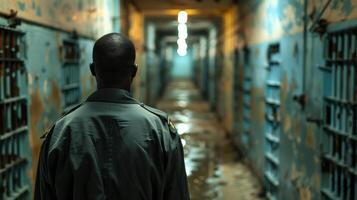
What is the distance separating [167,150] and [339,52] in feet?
8.04

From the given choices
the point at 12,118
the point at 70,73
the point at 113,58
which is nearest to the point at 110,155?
the point at 113,58

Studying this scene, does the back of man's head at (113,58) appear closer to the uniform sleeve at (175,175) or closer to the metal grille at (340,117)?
the uniform sleeve at (175,175)

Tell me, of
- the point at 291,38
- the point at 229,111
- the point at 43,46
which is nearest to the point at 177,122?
the point at 229,111

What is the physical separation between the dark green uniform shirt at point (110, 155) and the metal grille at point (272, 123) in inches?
169

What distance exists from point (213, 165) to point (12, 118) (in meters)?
5.43

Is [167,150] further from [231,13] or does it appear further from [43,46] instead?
[231,13]

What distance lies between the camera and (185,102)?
21500 mm

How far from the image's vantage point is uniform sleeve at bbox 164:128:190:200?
213 centimetres

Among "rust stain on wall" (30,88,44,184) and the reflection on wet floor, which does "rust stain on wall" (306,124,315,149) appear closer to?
the reflection on wet floor

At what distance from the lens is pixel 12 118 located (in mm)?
3773

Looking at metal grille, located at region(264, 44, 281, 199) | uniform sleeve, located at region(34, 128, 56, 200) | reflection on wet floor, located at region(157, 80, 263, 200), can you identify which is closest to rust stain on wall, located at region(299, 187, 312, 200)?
metal grille, located at region(264, 44, 281, 199)

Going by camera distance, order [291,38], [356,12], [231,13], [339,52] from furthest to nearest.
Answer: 1. [231,13]
2. [291,38]
3. [339,52]
4. [356,12]

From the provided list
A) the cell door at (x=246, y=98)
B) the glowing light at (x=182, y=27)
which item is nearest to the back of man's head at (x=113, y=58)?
the cell door at (x=246, y=98)

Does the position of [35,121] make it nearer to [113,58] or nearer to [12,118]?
[12,118]
